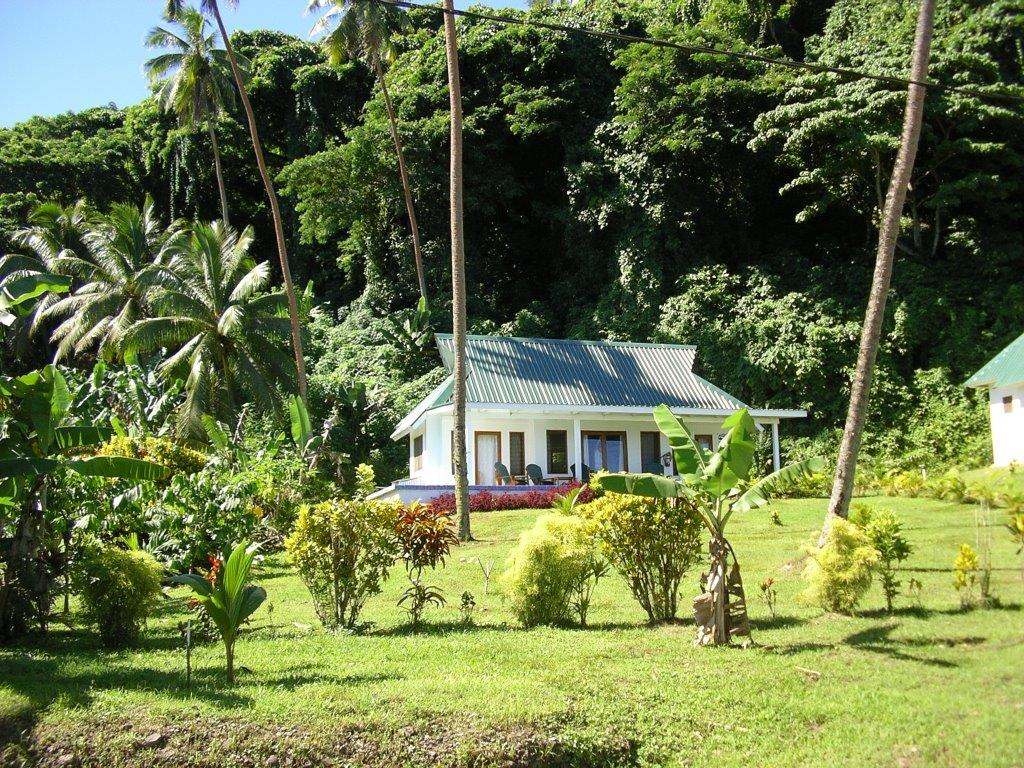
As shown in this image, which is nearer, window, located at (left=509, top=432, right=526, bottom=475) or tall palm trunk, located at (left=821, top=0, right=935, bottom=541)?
tall palm trunk, located at (left=821, top=0, right=935, bottom=541)

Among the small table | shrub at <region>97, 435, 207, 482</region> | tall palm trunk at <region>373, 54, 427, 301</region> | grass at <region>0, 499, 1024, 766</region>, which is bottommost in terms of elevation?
grass at <region>0, 499, 1024, 766</region>

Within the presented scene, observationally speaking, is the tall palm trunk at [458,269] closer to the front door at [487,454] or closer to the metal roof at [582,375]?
the metal roof at [582,375]

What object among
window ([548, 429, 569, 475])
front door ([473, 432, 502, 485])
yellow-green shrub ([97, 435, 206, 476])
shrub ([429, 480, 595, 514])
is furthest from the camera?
window ([548, 429, 569, 475])

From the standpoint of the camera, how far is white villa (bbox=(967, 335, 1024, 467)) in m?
8.18

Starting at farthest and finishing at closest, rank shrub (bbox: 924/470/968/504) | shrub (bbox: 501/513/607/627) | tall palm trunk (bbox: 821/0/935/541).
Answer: tall palm trunk (bbox: 821/0/935/541) → shrub (bbox: 501/513/607/627) → shrub (bbox: 924/470/968/504)

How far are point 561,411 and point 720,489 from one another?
16254mm

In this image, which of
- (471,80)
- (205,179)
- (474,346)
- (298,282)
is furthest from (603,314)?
(205,179)

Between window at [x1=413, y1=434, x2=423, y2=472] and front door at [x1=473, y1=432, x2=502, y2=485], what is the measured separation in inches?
132

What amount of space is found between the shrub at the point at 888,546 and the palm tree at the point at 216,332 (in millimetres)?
20082

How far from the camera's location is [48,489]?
10.7 metres

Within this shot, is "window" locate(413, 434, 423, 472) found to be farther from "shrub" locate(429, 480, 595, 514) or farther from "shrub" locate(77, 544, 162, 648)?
"shrub" locate(77, 544, 162, 648)

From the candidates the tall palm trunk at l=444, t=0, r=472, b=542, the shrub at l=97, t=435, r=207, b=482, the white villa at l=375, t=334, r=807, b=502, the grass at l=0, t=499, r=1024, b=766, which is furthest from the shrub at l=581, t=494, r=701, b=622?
the white villa at l=375, t=334, r=807, b=502

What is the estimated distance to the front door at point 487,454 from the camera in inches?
1010

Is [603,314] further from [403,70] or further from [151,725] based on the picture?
[151,725]
